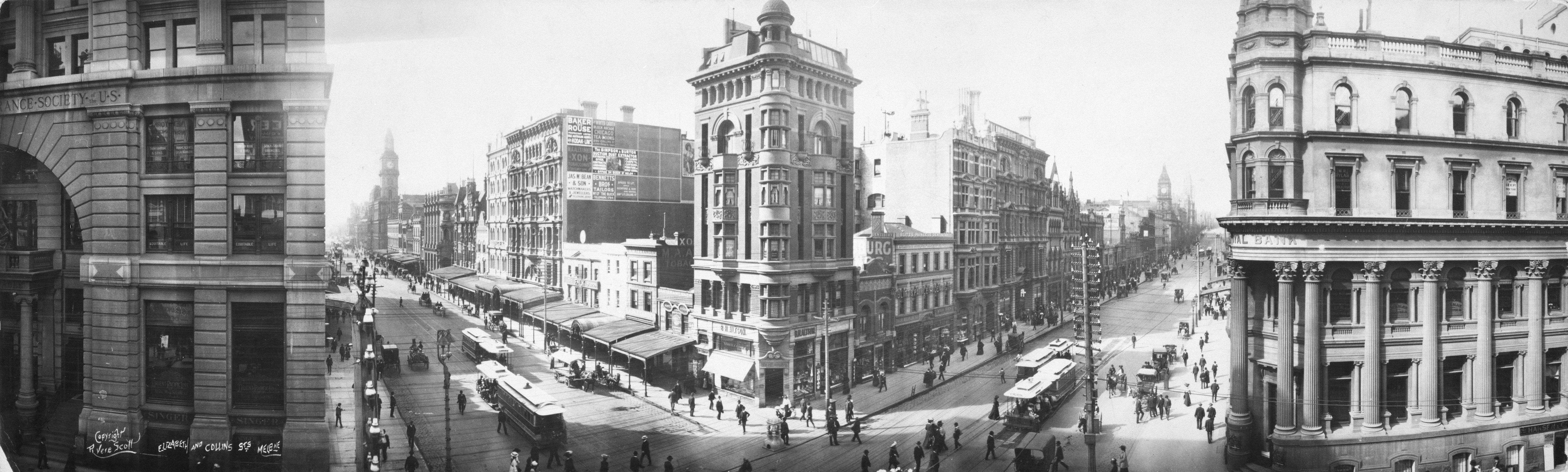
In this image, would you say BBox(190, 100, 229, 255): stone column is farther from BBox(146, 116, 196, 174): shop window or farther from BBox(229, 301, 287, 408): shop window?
BBox(229, 301, 287, 408): shop window

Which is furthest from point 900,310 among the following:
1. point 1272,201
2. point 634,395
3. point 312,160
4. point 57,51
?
point 57,51

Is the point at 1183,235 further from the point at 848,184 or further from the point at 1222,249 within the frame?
the point at 848,184

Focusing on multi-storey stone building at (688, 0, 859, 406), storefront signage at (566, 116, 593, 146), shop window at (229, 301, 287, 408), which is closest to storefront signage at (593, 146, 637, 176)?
storefront signage at (566, 116, 593, 146)

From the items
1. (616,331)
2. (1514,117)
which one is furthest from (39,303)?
(1514,117)

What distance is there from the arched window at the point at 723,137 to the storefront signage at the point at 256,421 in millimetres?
9953

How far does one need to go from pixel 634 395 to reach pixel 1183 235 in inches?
536

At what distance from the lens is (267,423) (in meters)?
12.6

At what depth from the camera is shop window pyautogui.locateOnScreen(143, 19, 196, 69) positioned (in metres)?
12.5

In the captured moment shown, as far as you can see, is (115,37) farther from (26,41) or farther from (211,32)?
(26,41)

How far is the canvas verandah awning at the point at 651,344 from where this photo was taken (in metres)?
15.7

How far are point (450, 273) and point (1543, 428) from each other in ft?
87.7

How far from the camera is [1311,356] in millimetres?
13453

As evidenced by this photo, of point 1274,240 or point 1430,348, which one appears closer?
point 1274,240

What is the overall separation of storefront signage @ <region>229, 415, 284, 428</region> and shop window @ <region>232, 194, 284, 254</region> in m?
3.13
